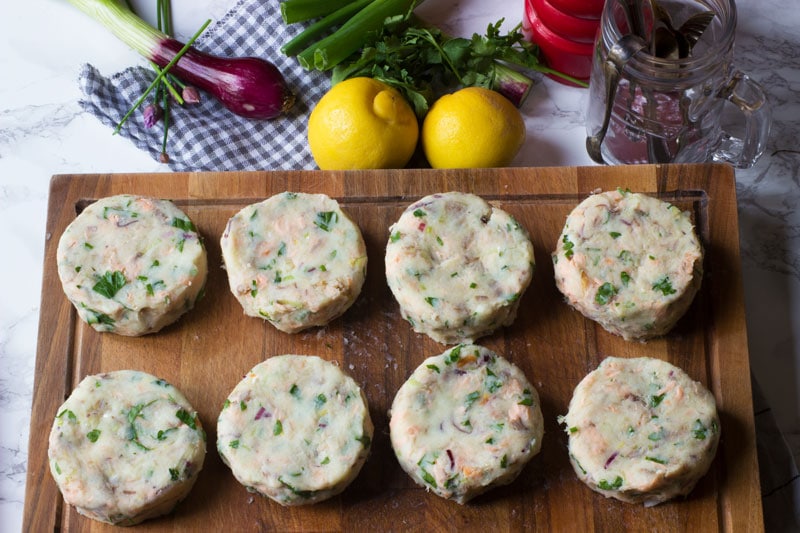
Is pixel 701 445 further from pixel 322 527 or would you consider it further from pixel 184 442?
pixel 184 442

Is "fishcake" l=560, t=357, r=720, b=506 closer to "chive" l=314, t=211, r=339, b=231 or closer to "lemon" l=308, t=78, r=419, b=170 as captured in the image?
"chive" l=314, t=211, r=339, b=231

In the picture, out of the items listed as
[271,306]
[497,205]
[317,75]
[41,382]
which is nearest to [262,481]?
[271,306]

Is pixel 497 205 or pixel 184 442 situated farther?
pixel 497 205

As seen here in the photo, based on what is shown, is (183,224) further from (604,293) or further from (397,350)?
(604,293)

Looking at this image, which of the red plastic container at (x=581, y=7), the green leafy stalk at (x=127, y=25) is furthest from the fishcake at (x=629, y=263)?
the green leafy stalk at (x=127, y=25)

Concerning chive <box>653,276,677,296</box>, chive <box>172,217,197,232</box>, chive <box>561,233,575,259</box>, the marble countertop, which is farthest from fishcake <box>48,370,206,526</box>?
chive <box>653,276,677,296</box>

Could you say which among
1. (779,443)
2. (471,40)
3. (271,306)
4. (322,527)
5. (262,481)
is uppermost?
(471,40)

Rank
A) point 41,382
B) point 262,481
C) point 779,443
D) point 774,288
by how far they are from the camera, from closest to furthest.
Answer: point 262,481 < point 41,382 < point 779,443 < point 774,288
